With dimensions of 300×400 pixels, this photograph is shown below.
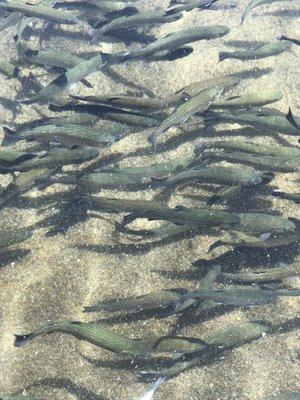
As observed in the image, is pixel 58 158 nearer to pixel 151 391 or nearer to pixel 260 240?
pixel 260 240

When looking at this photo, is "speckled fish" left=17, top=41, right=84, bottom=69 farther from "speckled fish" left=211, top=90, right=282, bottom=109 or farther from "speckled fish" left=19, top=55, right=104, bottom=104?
"speckled fish" left=211, top=90, right=282, bottom=109

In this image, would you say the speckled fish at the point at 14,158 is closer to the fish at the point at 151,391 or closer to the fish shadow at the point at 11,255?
the fish shadow at the point at 11,255

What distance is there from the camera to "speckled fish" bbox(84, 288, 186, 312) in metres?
4.25

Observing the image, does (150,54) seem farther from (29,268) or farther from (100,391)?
(100,391)

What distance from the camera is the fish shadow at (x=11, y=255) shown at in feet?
15.6

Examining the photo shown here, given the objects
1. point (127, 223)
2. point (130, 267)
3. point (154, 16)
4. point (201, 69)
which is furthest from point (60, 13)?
point (130, 267)

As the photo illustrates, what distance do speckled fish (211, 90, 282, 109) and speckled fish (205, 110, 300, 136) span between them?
0.12m

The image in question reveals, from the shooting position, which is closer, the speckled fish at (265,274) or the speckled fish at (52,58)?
the speckled fish at (265,274)

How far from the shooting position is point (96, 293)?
4562 millimetres

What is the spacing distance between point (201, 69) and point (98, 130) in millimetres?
2626

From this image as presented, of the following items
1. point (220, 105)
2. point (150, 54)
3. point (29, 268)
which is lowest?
point (29, 268)

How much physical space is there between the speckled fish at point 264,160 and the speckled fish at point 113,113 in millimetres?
960

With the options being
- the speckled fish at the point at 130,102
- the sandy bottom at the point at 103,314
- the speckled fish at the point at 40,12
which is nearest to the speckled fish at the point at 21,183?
the sandy bottom at the point at 103,314

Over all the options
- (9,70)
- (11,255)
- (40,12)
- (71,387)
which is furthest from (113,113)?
(71,387)
